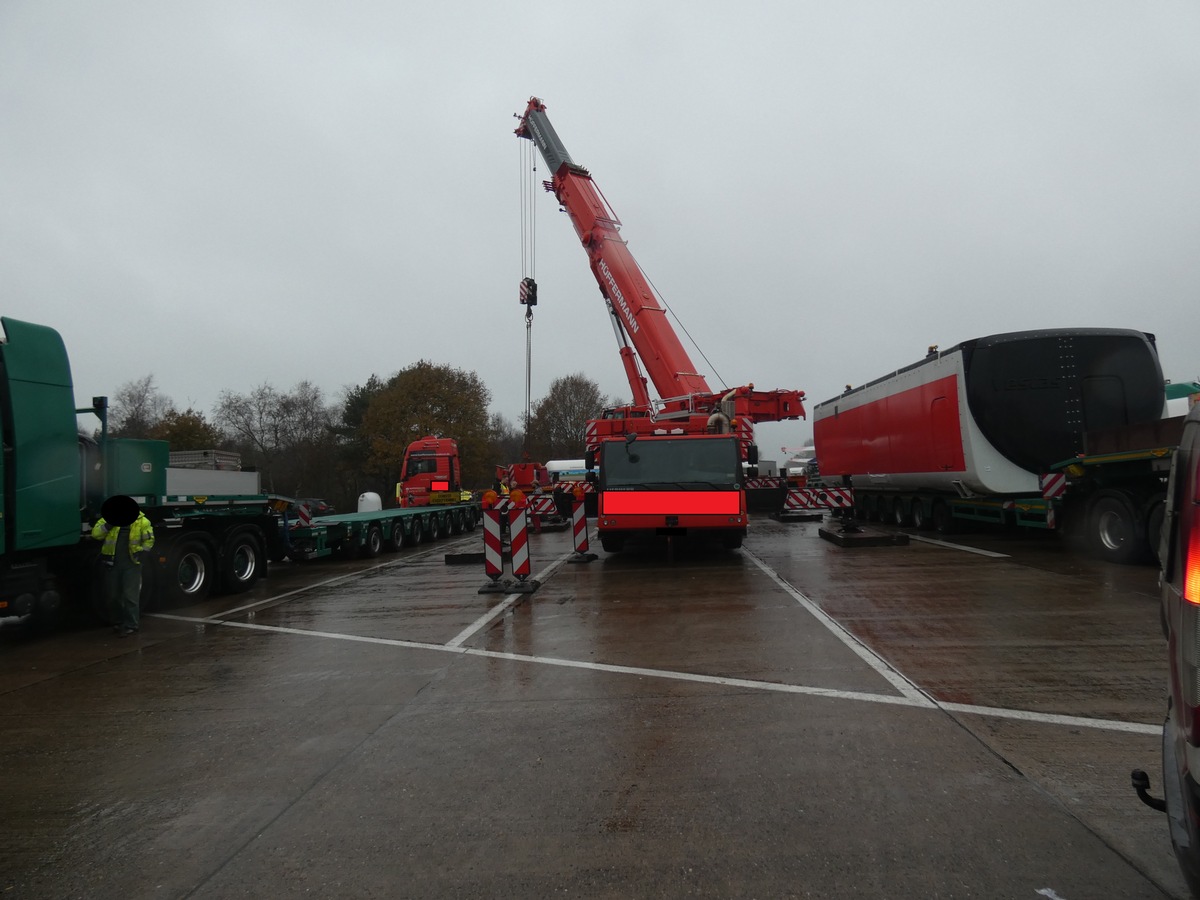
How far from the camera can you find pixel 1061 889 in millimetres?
3061

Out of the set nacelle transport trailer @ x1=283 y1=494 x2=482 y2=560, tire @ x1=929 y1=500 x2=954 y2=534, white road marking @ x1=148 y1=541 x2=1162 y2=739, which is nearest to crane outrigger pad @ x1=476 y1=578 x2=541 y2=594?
white road marking @ x1=148 y1=541 x2=1162 y2=739

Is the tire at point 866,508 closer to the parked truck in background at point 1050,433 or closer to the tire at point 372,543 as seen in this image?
the parked truck in background at point 1050,433

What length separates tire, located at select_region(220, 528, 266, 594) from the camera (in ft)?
41.5

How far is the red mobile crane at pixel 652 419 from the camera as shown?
1373 cm

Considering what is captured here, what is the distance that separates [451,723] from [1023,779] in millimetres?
3483

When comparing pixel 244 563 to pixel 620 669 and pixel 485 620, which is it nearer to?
pixel 485 620

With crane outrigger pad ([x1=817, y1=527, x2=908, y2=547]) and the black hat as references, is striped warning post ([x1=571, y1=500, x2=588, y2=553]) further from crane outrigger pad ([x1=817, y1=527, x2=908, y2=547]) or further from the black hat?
the black hat

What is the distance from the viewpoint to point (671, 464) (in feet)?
46.5

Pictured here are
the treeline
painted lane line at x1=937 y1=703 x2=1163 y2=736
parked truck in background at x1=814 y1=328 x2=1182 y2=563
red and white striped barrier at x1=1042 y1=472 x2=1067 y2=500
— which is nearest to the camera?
painted lane line at x1=937 y1=703 x2=1163 y2=736

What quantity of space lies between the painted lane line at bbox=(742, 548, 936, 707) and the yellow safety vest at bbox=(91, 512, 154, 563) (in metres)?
8.01

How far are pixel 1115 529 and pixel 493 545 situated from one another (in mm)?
9649

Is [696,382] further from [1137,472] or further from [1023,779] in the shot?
[1023,779]

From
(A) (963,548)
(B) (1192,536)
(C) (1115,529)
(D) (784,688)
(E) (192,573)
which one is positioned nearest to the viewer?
(B) (1192,536)

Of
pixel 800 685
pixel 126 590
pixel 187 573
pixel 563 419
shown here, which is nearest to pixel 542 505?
pixel 187 573
